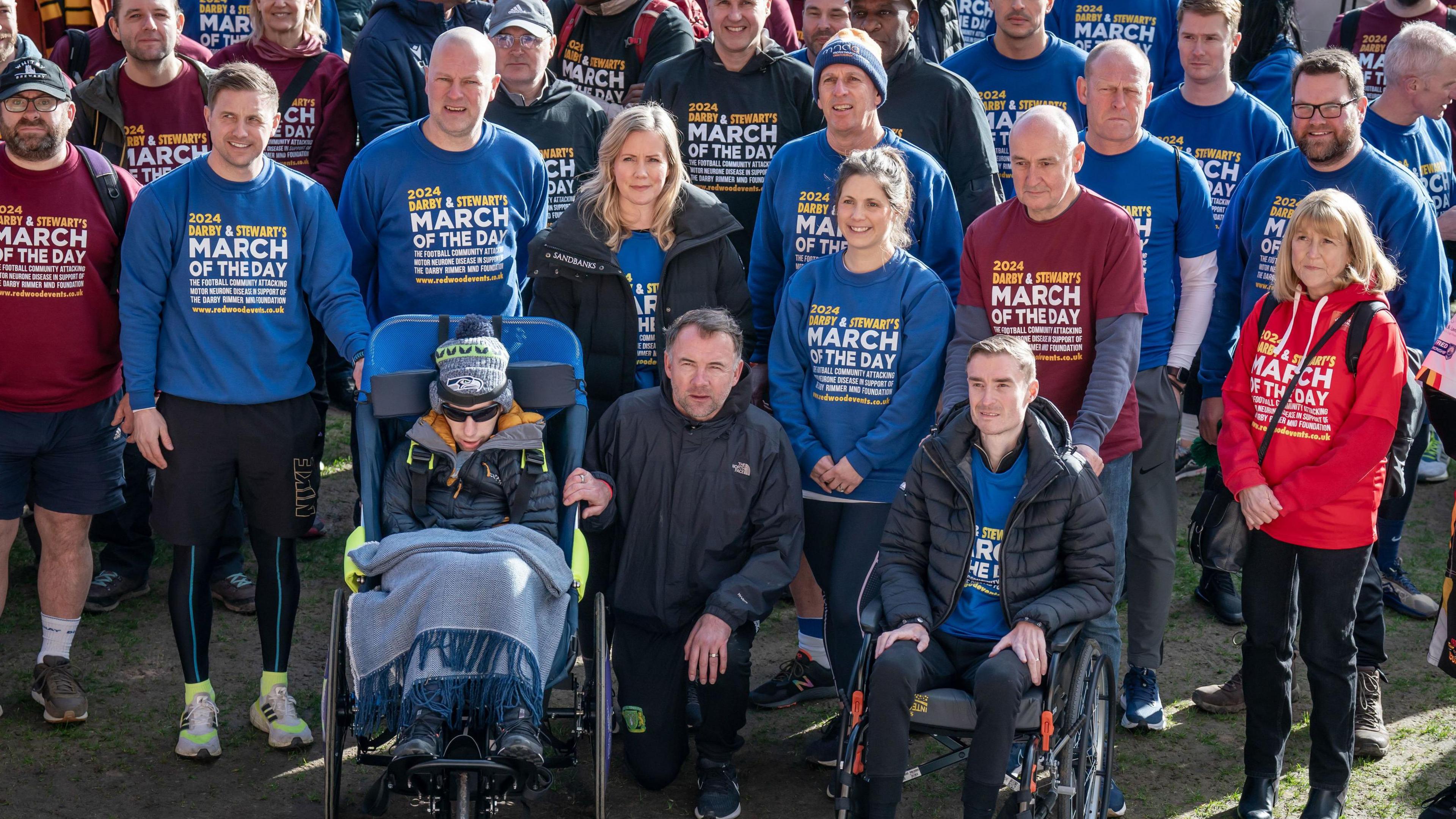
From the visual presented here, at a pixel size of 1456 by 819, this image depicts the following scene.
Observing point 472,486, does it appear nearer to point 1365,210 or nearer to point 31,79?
point 31,79

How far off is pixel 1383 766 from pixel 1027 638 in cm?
172

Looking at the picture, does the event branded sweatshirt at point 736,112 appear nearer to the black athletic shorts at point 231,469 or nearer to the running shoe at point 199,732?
the black athletic shorts at point 231,469

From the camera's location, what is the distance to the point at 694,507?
185 inches

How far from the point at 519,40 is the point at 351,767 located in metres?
2.77

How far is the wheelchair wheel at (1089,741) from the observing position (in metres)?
4.03

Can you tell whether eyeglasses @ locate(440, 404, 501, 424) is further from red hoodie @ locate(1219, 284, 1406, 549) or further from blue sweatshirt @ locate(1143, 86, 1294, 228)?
blue sweatshirt @ locate(1143, 86, 1294, 228)

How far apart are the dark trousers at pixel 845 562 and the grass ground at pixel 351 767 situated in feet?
1.43

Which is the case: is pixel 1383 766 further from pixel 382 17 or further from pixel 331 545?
pixel 382 17

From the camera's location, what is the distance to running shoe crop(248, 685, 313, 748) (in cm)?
495

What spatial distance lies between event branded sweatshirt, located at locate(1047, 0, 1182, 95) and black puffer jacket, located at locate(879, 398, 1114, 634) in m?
2.96

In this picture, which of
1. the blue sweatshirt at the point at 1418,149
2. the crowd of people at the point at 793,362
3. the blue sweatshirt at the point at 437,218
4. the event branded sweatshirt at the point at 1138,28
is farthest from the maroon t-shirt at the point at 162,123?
the blue sweatshirt at the point at 1418,149

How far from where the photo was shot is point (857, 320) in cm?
481

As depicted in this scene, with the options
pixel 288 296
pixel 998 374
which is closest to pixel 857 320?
pixel 998 374

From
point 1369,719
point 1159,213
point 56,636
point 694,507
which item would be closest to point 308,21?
point 56,636
